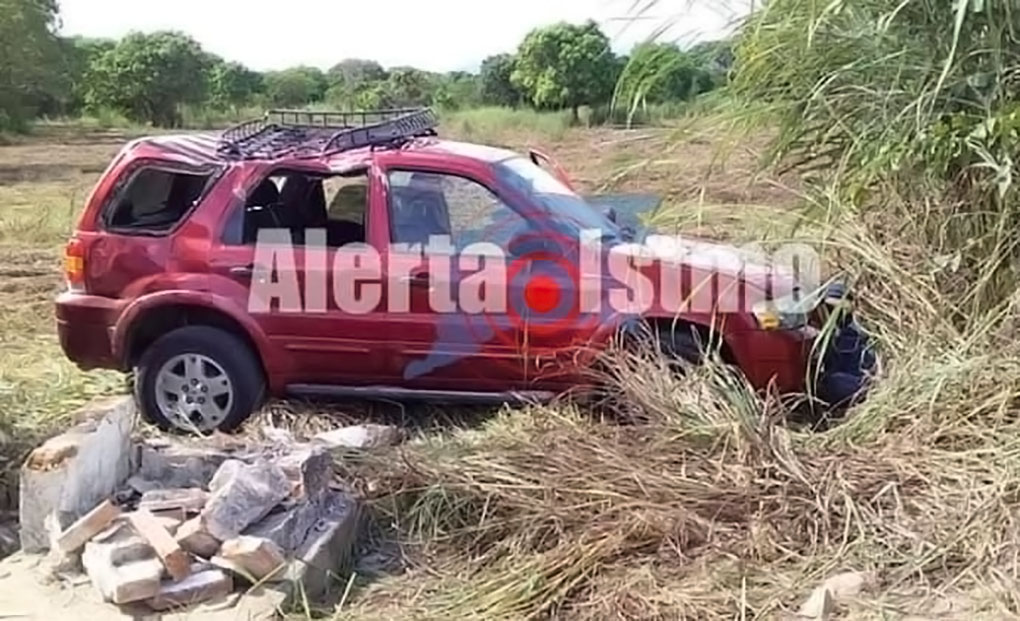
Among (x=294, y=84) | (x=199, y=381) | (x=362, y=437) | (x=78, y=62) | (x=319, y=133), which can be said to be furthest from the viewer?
(x=294, y=84)

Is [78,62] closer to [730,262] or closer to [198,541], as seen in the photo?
[730,262]

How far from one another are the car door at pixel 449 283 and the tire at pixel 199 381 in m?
0.83

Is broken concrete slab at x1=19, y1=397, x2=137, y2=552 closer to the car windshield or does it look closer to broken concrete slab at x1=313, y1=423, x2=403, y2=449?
broken concrete slab at x1=313, y1=423, x2=403, y2=449

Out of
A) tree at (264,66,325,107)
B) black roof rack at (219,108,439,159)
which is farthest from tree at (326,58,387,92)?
black roof rack at (219,108,439,159)

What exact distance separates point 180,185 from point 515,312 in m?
2.02

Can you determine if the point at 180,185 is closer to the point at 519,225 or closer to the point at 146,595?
the point at 519,225

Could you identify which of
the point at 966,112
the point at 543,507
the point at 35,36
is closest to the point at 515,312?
the point at 543,507

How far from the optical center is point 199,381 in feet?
21.0

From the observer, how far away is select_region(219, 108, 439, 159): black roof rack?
660 centimetres

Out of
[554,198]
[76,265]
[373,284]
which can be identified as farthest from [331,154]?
[76,265]

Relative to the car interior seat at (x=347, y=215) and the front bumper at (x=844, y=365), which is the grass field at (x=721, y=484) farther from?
the car interior seat at (x=347, y=215)

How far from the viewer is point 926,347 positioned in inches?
192

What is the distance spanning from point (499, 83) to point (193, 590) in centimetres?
3383

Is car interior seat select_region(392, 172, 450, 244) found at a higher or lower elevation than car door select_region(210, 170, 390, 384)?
higher
